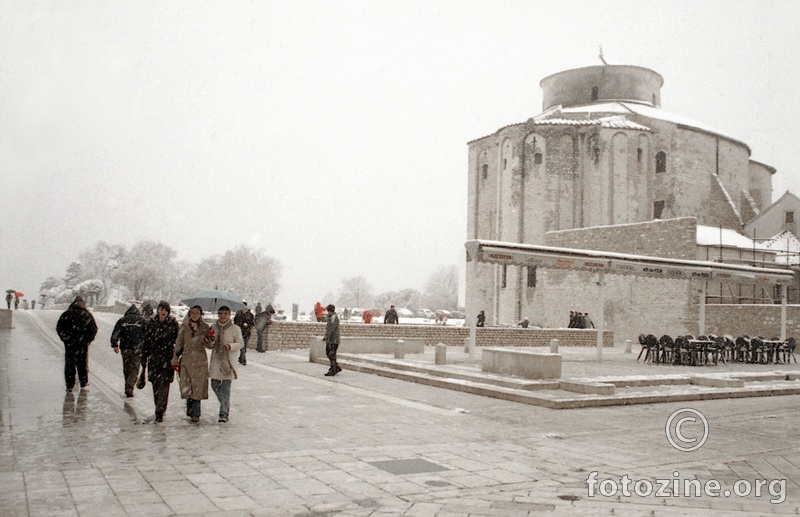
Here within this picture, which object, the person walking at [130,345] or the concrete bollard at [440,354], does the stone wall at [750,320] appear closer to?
the concrete bollard at [440,354]

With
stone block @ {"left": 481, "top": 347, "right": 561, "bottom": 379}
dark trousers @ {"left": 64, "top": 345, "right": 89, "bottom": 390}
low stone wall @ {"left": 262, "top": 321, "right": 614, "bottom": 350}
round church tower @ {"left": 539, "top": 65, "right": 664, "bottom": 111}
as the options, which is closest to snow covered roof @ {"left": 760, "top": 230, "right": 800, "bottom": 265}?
round church tower @ {"left": 539, "top": 65, "right": 664, "bottom": 111}

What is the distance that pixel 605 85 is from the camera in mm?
57438

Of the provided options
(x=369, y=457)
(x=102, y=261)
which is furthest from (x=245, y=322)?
(x=102, y=261)

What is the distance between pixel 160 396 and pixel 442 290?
392 ft

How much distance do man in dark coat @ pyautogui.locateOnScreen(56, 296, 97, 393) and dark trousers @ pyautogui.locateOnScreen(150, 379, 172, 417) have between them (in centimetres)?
255

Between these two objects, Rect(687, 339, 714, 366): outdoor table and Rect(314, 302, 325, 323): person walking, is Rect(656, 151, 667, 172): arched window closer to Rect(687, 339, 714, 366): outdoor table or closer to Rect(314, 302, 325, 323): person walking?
Rect(314, 302, 325, 323): person walking

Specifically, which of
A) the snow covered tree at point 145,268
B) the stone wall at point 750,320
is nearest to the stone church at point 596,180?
the stone wall at point 750,320

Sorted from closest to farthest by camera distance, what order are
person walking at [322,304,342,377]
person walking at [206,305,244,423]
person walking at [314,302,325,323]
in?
person walking at [206,305,244,423] < person walking at [322,304,342,377] < person walking at [314,302,325,323]

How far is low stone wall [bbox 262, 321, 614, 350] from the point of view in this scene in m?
23.5

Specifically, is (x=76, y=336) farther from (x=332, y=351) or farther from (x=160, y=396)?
(x=332, y=351)

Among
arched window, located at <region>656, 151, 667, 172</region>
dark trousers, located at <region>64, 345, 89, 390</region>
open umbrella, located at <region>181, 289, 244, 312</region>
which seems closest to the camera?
dark trousers, located at <region>64, 345, 89, 390</region>

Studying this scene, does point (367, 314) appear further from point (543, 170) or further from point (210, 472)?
point (210, 472)

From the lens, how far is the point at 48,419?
342 inches

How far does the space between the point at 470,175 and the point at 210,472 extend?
173 ft
